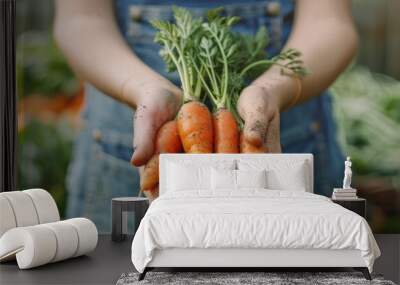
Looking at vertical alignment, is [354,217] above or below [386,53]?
below

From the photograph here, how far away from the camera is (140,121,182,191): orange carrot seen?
656cm

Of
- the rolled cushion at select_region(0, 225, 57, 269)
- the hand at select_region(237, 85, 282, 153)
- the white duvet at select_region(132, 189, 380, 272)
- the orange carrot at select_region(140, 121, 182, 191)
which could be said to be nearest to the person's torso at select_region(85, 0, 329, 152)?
the hand at select_region(237, 85, 282, 153)

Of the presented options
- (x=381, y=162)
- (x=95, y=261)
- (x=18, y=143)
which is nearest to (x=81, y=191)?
(x=18, y=143)

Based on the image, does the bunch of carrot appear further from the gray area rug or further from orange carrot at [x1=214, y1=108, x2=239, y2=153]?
the gray area rug

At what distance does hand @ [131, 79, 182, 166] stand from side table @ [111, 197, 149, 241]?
461 mm

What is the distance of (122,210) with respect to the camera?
20.7 ft

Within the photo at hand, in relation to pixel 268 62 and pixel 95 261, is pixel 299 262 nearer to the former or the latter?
pixel 95 261

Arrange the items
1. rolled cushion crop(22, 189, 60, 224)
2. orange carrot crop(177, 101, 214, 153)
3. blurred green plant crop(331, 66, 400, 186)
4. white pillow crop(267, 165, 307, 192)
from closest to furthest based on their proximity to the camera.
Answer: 1. rolled cushion crop(22, 189, 60, 224)
2. white pillow crop(267, 165, 307, 192)
3. orange carrot crop(177, 101, 214, 153)
4. blurred green plant crop(331, 66, 400, 186)

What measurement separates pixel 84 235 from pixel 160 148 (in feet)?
4.68

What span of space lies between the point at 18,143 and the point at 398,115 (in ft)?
11.9

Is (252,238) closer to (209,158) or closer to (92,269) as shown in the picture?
(92,269)

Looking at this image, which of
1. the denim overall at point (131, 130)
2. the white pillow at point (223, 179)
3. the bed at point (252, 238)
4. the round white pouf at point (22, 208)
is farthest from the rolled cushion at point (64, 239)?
the denim overall at point (131, 130)

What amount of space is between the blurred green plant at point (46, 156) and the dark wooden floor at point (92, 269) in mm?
1215

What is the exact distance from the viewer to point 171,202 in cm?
500
